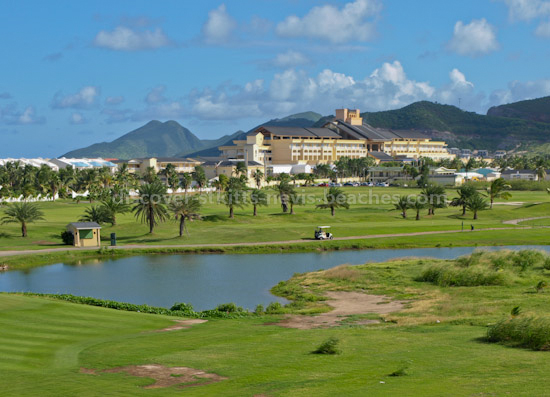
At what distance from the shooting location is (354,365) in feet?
65.7

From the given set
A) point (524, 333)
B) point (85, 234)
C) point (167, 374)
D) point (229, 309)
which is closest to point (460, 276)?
point (229, 309)

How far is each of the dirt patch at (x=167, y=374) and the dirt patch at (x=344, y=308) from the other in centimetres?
1014

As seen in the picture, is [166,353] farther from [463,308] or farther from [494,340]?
[463,308]

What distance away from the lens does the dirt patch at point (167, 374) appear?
62.9 ft

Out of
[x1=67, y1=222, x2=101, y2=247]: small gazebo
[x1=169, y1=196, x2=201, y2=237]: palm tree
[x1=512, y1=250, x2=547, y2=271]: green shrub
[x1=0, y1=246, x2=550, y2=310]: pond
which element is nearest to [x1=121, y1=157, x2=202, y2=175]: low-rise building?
[x1=169, y1=196, x2=201, y2=237]: palm tree

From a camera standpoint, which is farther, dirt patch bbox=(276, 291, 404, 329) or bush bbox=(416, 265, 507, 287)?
bush bbox=(416, 265, 507, 287)

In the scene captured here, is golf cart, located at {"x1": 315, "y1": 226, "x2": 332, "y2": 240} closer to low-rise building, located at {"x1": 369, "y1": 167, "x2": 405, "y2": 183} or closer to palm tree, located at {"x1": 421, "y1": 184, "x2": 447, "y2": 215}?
palm tree, located at {"x1": 421, "y1": 184, "x2": 447, "y2": 215}

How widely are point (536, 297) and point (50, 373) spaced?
23.3 metres

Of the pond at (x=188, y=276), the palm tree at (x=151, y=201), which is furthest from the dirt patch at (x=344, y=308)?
the palm tree at (x=151, y=201)

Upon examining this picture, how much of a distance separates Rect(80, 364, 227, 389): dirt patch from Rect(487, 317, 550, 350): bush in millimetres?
9716

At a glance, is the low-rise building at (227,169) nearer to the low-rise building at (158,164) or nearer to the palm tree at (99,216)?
the low-rise building at (158,164)

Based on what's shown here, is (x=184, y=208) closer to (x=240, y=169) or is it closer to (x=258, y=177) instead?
(x=258, y=177)

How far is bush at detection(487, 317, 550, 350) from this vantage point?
2033 centimetres

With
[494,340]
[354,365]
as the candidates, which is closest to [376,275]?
[494,340]
